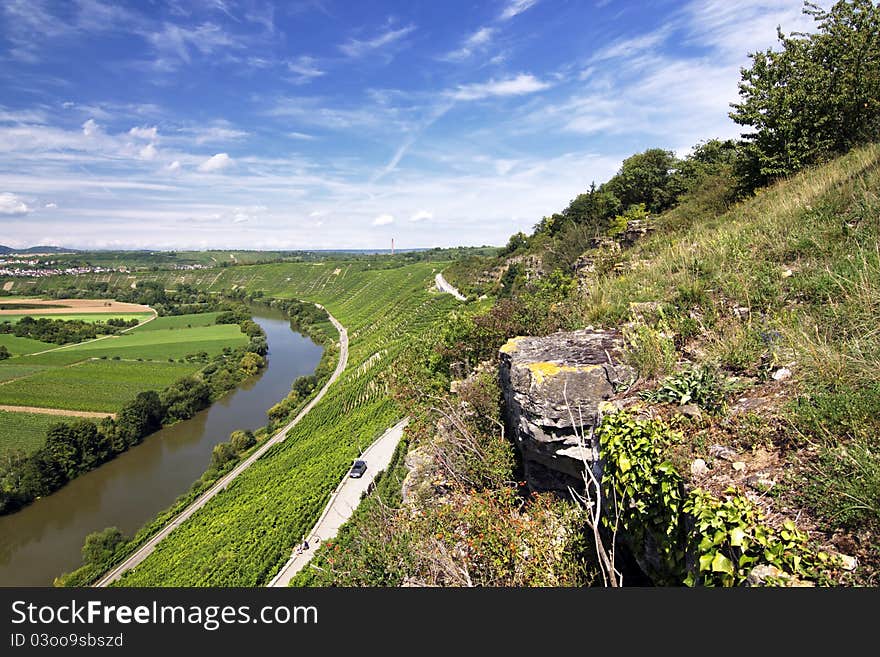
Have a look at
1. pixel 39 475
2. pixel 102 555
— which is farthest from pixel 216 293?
pixel 102 555

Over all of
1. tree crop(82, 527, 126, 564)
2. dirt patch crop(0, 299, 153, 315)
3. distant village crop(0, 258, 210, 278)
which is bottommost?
tree crop(82, 527, 126, 564)

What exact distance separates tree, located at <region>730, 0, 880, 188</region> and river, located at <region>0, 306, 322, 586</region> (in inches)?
1635

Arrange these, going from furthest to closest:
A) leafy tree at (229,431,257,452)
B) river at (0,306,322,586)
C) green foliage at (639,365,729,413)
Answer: leafy tree at (229,431,257,452) → river at (0,306,322,586) → green foliage at (639,365,729,413)

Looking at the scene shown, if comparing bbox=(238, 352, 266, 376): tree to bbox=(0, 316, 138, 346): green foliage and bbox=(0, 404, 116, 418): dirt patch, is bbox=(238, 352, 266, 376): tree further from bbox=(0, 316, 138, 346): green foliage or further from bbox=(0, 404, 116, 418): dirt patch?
bbox=(0, 316, 138, 346): green foliage

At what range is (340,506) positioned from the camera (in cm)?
2170

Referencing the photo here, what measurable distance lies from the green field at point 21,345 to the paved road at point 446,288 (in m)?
76.7

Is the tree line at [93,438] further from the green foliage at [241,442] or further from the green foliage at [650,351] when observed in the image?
the green foliage at [650,351]

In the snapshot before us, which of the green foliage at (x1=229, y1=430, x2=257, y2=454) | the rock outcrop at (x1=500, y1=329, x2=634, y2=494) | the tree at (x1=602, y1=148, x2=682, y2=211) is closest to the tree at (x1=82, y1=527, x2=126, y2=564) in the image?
the green foliage at (x1=229, y1=430, x2=257, y2=454)

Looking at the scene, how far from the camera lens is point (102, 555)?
76.6ft

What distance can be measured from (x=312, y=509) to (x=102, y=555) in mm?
13473

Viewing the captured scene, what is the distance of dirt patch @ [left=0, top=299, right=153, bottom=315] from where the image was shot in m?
105

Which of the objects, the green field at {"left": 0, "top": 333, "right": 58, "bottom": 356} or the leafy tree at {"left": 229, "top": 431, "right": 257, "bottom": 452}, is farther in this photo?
the green field at {"left": 0, "top": 333, "right": 58, "bottom": 356}

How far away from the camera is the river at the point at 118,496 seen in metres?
26.1

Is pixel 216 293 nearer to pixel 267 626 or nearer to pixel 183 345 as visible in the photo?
pixel 183 345
